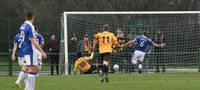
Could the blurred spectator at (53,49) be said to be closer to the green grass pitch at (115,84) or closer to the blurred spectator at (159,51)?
the blurred spectator at (159,51)

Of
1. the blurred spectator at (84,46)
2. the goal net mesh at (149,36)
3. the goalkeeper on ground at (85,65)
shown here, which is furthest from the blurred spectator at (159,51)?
the goalkeeper on ground at (85,65)

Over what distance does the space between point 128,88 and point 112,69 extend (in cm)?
884

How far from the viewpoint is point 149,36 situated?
64.3 ft

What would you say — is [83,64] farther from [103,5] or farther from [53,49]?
[103,5]

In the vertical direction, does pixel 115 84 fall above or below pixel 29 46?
below

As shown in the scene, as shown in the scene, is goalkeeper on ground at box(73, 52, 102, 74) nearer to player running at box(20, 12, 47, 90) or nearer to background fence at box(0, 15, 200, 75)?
background fence at box(0, 15, 200, 75)

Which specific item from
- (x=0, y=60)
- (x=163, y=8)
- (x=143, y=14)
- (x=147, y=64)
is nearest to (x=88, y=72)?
(x=147, y=64)

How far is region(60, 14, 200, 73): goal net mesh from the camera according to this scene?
19406 mm

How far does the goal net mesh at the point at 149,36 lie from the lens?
1941cm

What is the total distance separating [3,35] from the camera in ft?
73.5

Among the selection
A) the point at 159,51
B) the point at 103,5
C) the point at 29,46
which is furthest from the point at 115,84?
the point at 103,5

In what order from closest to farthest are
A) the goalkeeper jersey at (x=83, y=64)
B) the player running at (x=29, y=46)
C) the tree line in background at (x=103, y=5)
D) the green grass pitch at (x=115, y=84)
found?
the player running at (x=29, y=46)
the green grass pitch at (x=115, y=84)
the goalkeeper jersey at (x=83, y=64)
the tree line in background at (x=103, y=5)

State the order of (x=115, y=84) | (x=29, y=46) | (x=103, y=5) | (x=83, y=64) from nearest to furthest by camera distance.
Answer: (x=29, y=46), (x=115, y=84), (x=83, y=64), (x=103, y=5)

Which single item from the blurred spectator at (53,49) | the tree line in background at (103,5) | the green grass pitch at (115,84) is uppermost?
the tree line in background at (103,5)
